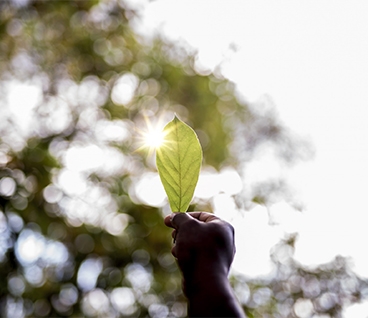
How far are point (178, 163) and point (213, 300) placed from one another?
0.20 metres

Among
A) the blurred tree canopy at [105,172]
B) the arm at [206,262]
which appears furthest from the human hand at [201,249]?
the blurred tree canopy at [105,172]

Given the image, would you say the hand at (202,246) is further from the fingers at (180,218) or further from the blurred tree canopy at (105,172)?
the blurred tree canopy at (105,172)

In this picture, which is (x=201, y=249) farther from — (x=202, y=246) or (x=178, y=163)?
(x=178, y=163)

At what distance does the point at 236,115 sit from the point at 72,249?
2.38 meters

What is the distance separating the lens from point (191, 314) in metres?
0.49

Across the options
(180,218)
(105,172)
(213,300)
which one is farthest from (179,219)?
(105,172)

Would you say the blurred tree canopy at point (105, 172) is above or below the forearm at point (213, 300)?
below

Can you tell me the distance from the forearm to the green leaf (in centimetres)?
14

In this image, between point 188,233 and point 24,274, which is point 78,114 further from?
point 188,233

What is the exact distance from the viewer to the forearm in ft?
1.53

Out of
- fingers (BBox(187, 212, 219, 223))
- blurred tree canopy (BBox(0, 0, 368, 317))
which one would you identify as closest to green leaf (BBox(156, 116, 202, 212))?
fingers (BBox(187, 212, 219, 223))

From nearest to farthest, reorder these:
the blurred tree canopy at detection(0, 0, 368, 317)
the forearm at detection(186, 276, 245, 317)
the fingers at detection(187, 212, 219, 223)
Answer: the forearm at detection(186, 276, 245, 317) → the fingers at detection(187, 212, 219, 223) → the blurred tree canopy at detection(0, 0, 368, 317)

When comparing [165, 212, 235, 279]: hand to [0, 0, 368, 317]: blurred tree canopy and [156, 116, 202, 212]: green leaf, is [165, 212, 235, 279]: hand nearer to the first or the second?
[156, 116, 202, 212]: green leaf

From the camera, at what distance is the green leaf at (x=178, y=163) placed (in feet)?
1.93
